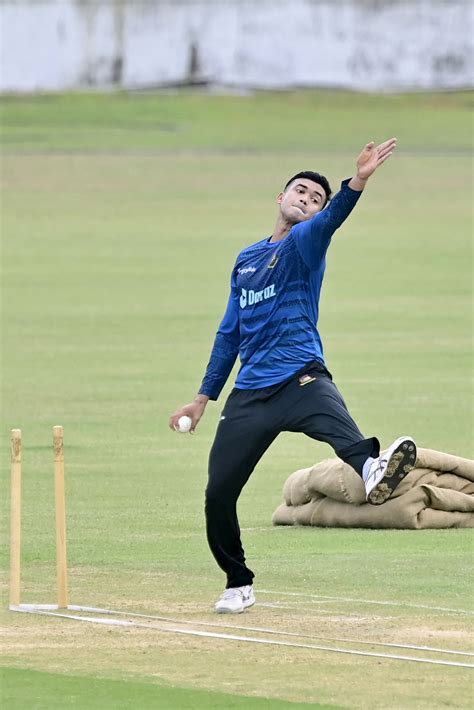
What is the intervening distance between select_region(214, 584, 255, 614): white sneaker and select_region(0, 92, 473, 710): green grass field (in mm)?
71

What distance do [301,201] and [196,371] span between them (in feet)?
39.2

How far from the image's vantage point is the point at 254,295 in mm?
9984

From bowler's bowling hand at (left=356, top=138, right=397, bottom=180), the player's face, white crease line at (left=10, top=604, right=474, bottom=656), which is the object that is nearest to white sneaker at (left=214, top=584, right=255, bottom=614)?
white crease line at (left=10, top=604, right=474, bottom=656)

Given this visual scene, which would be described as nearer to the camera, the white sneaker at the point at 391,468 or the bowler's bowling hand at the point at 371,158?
the bowler's bowling hand at the point at 371,158

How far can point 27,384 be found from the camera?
20891 millimetres

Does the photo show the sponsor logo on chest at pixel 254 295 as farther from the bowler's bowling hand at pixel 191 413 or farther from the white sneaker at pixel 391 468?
the white sneaker at pixel 391 468

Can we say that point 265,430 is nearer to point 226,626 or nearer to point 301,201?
point 226,626

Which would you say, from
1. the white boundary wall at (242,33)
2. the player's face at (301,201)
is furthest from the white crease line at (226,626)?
the white boundary wall at (242,33)

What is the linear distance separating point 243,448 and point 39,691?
6.45 feet

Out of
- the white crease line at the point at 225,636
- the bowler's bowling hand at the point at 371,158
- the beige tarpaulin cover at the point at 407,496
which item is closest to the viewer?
the white crease line at the point at 225,636

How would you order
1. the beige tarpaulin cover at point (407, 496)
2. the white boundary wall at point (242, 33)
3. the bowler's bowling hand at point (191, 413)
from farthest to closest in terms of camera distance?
1. the white boundary wall at point (242, 33)
2. the beige tarpaulin cover at point (407, 496)
3. the bowler's bowling hand at point (191, 413)

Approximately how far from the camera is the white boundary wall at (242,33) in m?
49.2

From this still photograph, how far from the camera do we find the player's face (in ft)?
33.0

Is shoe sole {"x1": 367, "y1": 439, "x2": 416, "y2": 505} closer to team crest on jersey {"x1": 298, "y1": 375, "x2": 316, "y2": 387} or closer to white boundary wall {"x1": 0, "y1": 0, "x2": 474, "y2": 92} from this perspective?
team crest on jersey {"x1": 298, "y1": 375, "x2": 316, "y2": 387}
